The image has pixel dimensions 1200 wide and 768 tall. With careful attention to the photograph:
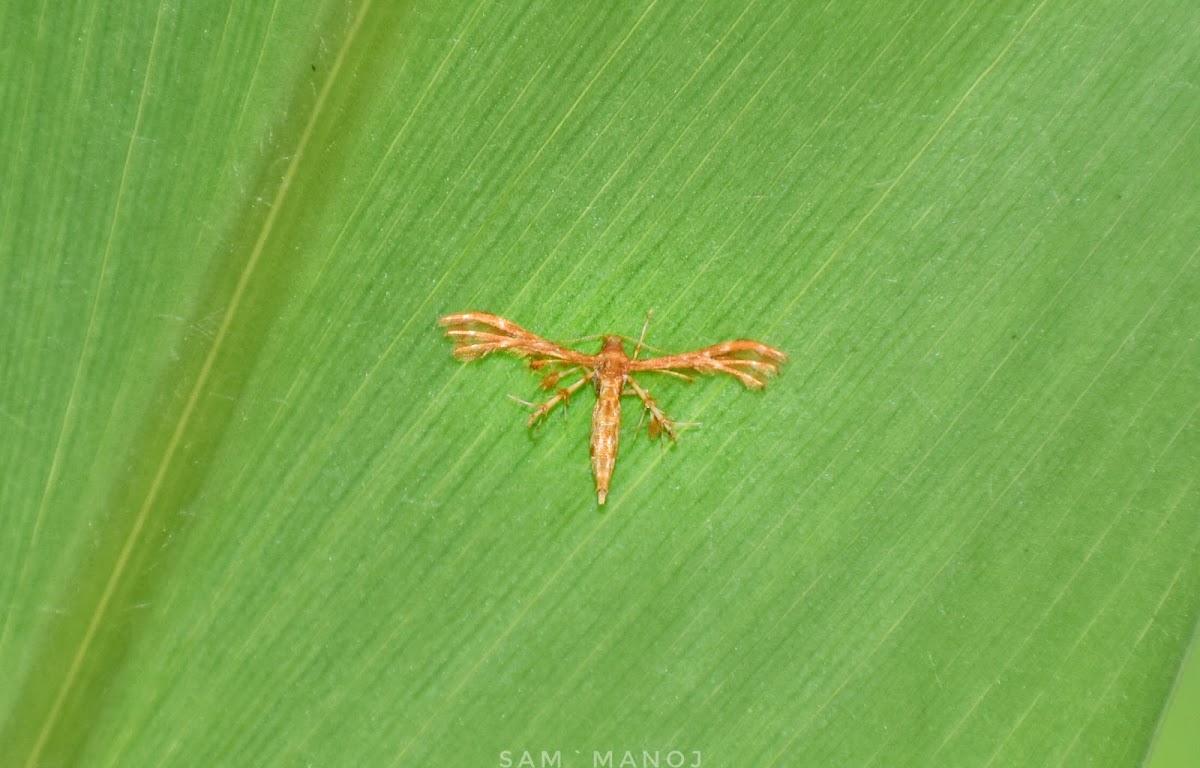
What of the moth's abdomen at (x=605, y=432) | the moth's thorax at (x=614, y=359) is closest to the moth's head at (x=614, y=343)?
the moth's thorax at (x=614, y=359)

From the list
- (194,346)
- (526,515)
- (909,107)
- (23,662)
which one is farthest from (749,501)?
(23,662)

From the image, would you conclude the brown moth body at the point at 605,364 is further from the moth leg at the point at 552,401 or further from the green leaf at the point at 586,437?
the green leaf at the point at 586,437

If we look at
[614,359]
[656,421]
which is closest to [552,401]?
[614,359]

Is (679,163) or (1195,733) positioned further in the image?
(679,163)

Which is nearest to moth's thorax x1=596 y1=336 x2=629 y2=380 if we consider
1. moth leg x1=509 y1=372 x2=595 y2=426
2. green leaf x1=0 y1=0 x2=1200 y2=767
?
moth leg x1=509 y1=372 x2=595 y2=426

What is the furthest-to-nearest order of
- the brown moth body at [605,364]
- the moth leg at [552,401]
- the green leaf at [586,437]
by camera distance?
the moth leg at [552,401]
the brown moth body at [605,364]
the green leaf at [586,437]

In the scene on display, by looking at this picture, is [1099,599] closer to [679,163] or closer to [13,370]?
[679,163]

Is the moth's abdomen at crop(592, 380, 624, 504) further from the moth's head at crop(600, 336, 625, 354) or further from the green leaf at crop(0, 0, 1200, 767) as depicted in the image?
the moth's head at crop(600, 336, 625, 354)

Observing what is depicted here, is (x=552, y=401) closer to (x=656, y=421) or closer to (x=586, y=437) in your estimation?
(x=586, y=437)
